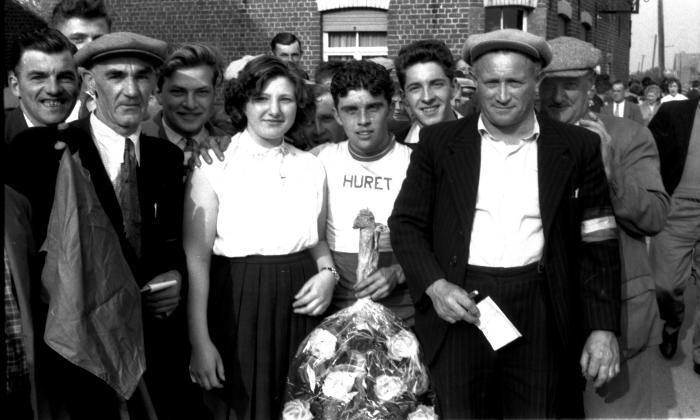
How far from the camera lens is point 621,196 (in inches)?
124

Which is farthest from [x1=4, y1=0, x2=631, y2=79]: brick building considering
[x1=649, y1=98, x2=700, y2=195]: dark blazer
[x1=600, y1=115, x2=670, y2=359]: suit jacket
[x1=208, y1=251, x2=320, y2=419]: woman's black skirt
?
[x1=208, y1=251, x2=320, y2=419]: woman's black skirt

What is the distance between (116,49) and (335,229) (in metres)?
1.21

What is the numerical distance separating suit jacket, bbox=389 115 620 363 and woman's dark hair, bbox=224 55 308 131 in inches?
27.3

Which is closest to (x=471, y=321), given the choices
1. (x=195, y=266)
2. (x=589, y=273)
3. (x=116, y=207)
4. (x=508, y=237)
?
(x=508, y=237)

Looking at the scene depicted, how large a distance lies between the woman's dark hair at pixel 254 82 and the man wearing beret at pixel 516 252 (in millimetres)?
761

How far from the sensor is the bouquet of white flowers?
8.76 feet

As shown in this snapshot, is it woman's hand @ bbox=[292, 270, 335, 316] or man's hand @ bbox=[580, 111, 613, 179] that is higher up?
man's hand @ bbox=[580, 111, 613, 179]

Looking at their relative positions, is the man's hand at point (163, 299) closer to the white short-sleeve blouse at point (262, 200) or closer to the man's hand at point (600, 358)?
the white short-sleeve blouse at point (262, 200)

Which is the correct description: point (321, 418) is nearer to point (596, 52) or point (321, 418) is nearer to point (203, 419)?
point (203, 419)

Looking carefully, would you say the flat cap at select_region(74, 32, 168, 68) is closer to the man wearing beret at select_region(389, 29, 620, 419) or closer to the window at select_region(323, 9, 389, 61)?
the man wearing beret at select_region(389, 29, 620, 419)

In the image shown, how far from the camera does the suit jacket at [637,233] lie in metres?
3.24

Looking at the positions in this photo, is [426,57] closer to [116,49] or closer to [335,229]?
[335,229]

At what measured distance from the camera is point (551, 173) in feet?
9.41

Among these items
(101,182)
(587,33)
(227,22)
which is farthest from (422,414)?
(587,33)
